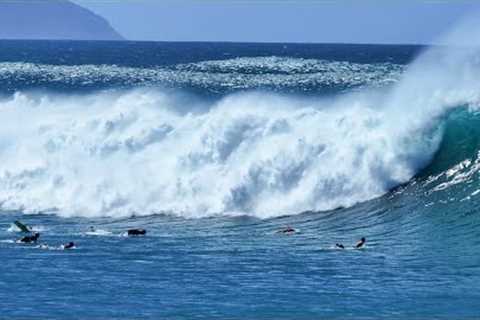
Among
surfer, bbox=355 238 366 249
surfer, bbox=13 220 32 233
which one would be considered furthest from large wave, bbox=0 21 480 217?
surfer, bbox=355 238 366 249

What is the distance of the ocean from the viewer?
21062mm

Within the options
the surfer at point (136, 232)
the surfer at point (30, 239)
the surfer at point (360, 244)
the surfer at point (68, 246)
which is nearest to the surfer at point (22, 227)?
the surfer at point (30, 239)

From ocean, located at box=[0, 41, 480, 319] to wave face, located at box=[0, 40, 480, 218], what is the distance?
0.20 feet

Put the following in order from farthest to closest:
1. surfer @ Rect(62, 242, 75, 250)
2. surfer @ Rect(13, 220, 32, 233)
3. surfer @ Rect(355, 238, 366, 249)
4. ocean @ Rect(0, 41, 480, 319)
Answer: surfer @ Rect(13, 220, 32, 233), surfer @ Rect(62, 242, 75, 250), surfer @ Rect(355, 238, 366, 249), ocean @ Rect(0, 41, 480, 319)

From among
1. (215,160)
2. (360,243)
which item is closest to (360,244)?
(360,243)

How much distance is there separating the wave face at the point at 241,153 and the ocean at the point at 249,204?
6 cm

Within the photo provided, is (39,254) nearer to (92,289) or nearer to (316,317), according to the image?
(92,289)

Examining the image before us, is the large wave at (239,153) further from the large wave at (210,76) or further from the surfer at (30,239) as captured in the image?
the large wave at (210,76)

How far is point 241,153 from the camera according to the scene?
113 ft

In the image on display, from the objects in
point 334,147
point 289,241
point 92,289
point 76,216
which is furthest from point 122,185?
point 92,289

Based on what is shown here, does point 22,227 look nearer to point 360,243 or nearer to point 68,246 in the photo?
point 68,246

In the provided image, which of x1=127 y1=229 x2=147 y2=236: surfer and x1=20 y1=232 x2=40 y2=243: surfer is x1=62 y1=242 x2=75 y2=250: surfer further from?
x1=127 y1=229 x2=147 y2=236: surfer

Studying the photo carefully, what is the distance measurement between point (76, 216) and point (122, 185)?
241 cm

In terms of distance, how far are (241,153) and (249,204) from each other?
103 inches
